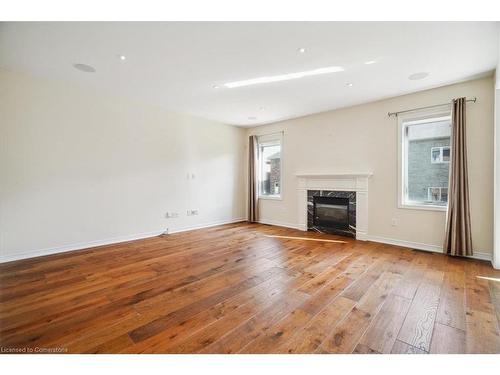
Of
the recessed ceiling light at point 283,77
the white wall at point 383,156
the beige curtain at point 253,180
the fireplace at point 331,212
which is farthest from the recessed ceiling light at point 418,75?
the beige curtain at point 253,180

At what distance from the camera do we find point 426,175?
3748mm

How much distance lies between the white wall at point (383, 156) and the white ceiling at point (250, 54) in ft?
1.26

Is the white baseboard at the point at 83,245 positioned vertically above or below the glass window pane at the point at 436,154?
below

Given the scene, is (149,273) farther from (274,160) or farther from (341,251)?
(274,160)

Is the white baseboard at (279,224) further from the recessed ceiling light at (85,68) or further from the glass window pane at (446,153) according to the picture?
the recessed ceiling light at (85,68)

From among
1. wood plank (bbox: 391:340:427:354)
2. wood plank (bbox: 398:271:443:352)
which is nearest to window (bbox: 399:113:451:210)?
wood plank (bbox: 398:271:443:352)

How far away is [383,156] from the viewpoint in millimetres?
4078

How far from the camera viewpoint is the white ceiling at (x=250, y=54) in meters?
2.18

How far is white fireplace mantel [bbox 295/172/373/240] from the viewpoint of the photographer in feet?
14.0

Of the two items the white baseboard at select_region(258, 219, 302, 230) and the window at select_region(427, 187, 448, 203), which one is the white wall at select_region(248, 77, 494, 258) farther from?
the window at select_region(427, 187, 448, 203)

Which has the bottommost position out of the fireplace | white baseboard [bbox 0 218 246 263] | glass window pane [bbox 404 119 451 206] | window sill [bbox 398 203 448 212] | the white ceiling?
white baseboard [bbox 0 218 246 263]

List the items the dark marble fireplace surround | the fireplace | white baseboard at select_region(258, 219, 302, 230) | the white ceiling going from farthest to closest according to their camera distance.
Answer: white baseboard at select_region(258, 219, 302, 230) → the fireplace → the dark marble fireplace surround → the white ceiling

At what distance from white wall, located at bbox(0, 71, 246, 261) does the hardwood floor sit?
1.76ft
